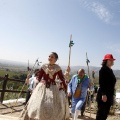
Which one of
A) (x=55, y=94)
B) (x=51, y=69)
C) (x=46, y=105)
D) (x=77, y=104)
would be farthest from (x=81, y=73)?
(x=46, y=105)

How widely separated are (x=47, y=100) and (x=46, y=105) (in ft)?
0.40

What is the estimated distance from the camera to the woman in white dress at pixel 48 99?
549 centimetres

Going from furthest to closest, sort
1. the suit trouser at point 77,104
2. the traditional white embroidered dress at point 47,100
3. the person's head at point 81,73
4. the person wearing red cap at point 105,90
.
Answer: the person's head at point 81,73, the suit trouser at point 77,104, the traditional white embroidered dress at point 47,100, the person wearing red cap at point 105,90

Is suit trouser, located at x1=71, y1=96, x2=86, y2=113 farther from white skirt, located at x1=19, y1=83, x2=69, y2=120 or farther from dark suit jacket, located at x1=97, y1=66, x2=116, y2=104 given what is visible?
dark suit jacket, located at x1=97, y1=66, x2=116, y2=104

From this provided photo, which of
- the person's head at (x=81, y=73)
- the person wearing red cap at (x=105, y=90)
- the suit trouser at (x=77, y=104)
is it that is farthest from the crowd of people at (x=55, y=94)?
the person's head at (x=81, y=73)

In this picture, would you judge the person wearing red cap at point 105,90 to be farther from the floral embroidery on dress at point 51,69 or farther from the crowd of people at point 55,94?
the floral embroidery on dress at point 51,69

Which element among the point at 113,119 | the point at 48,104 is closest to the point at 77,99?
the point at 48,104

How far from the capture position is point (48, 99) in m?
5.61

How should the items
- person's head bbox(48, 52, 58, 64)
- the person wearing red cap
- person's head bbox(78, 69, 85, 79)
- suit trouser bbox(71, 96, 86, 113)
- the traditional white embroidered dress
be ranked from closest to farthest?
the person wearing red cap
the traditional white embroidered dress
person's head bbox(48, 52, 58, 64)
suit trouser bbox(71, 96, 86, 113)
person's head bbox(78, 69, 85, 79)

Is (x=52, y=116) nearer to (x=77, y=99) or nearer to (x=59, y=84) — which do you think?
(x=59, y=84)

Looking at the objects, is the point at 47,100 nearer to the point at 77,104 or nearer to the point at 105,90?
the point at 105,90

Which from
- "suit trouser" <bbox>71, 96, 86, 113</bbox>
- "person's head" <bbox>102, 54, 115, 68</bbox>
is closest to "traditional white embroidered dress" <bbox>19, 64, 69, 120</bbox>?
"person's head" <bbox>102, 54, 115, 68</bbox>

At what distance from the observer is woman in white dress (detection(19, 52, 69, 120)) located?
549 centimetres

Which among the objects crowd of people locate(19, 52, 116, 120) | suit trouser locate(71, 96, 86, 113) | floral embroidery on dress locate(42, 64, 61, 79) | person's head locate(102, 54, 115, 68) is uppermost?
person's head locate(102, 54, 115, 68)
